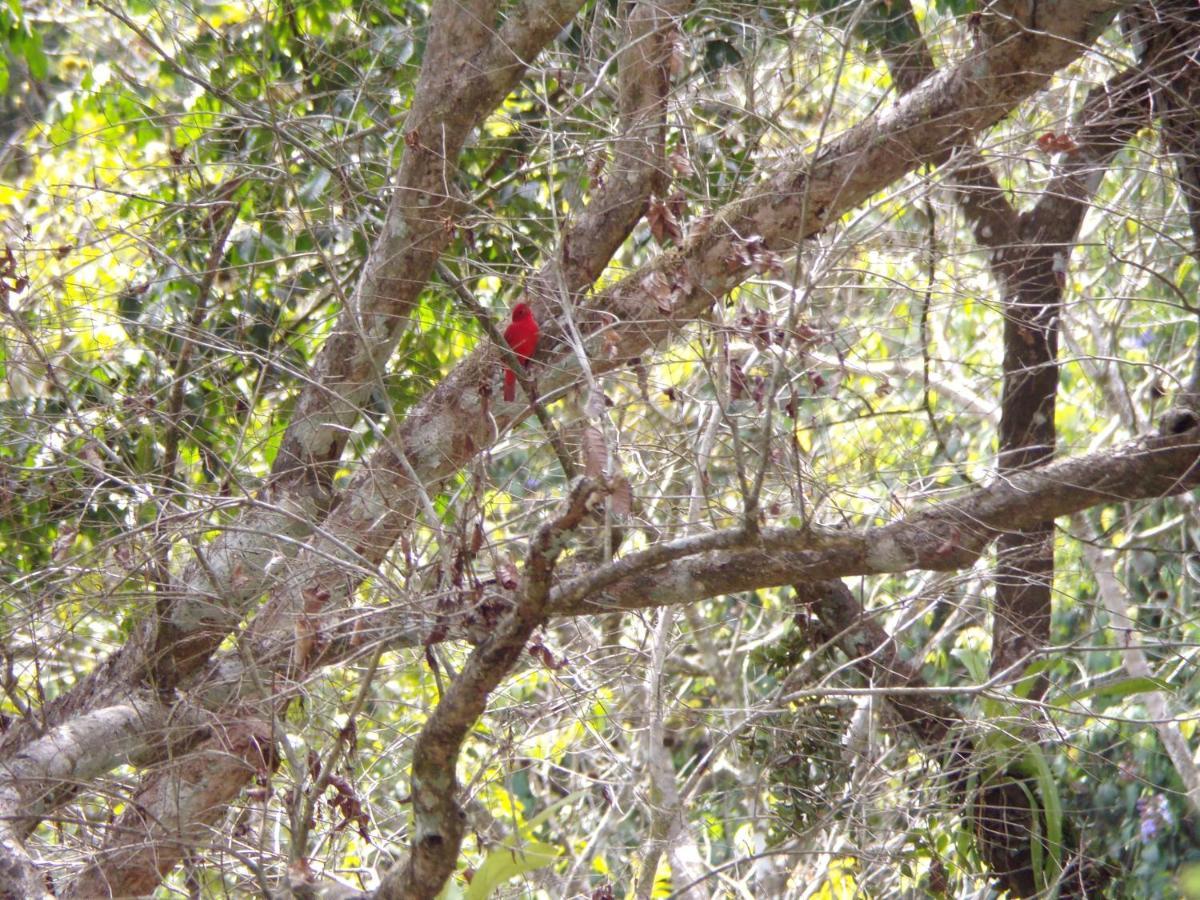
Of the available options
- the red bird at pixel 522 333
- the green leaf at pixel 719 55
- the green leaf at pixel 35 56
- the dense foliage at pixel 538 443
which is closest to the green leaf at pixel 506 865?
the dense foliage at pixel 538 443

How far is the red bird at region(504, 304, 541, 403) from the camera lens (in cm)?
363

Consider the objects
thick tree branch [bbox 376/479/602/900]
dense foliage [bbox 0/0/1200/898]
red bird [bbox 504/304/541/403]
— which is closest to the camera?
thick tree branch [bbox 376/479/602/900]

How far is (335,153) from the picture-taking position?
388cm

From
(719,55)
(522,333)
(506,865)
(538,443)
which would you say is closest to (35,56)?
(522,333)

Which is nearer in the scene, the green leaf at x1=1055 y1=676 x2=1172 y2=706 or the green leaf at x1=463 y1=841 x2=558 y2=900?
the green leaf at x1=463 y1=841 x2=558 y2=900

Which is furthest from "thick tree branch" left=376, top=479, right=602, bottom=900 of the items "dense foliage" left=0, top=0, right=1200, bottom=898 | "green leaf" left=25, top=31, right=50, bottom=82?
"green leaf" left=25, top=31, right=50, bottom=82

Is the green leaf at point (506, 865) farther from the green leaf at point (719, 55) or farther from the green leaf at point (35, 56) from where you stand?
the green leaf at point (35, 56)

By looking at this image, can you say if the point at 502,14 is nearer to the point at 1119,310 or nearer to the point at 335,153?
the point at 335,153

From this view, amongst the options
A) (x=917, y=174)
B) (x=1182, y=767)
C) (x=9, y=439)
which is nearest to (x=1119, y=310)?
(x=917, y=174)

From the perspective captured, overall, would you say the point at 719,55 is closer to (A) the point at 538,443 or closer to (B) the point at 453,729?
(A) the point at 538,443

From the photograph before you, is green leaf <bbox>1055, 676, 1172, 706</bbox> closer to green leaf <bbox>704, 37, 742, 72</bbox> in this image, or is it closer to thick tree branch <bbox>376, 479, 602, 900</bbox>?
thick tree branch <bbox>376, 479, 602, 900</bbox>

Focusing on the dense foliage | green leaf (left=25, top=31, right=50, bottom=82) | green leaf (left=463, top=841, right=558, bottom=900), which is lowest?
green leaf (left=463, top=841, right=558, bottom=900)

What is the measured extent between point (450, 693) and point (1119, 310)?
3.94m

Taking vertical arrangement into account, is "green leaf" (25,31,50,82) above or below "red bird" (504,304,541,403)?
above
